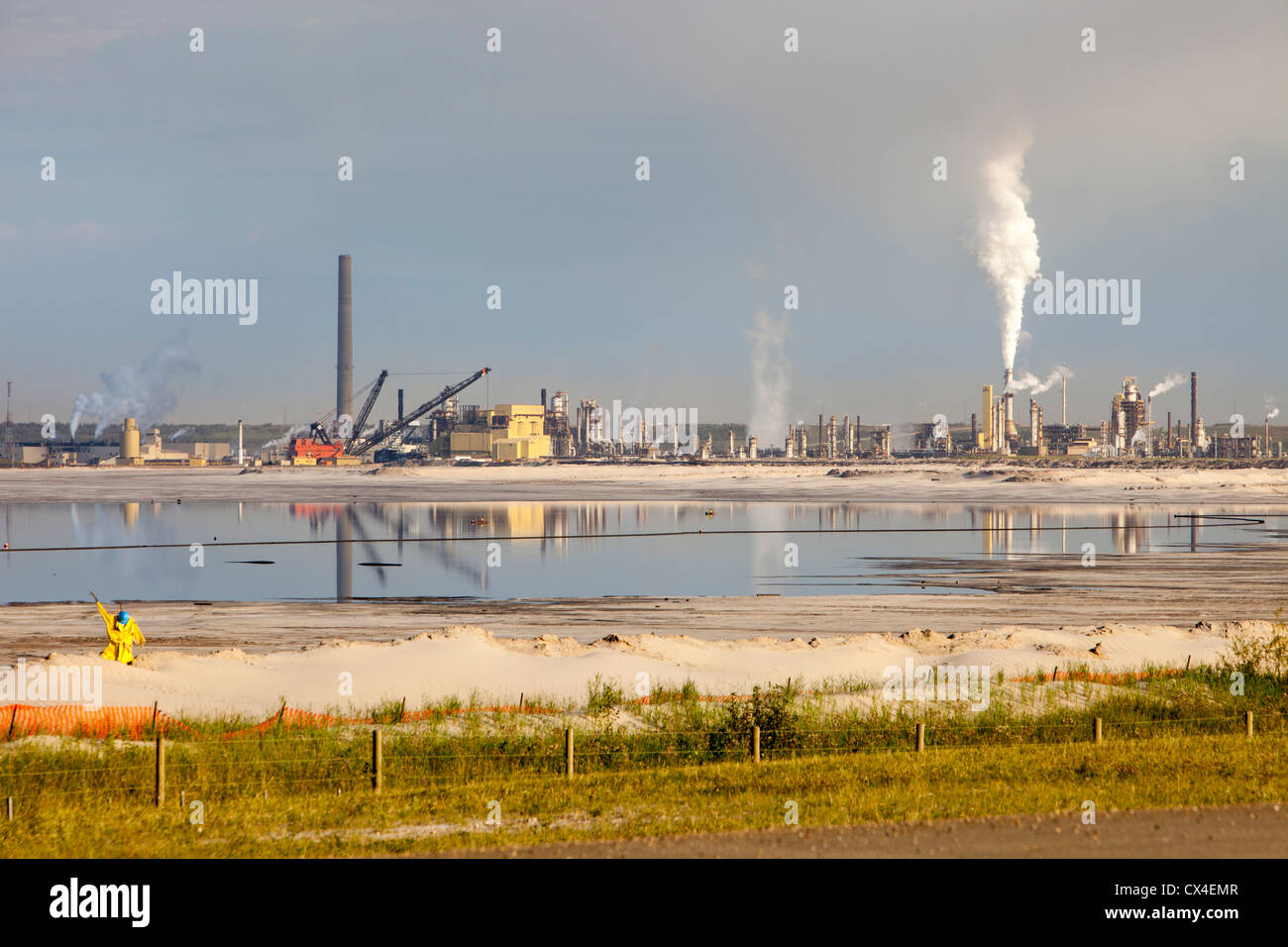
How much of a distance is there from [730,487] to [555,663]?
128290 mm

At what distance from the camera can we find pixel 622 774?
1994cm

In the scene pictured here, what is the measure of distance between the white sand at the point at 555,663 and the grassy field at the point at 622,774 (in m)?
3.09

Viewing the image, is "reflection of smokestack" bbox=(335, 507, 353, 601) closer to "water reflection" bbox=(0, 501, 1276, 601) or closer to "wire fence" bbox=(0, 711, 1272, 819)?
"water reflection" bbox=(0, 501, 1276, 601)

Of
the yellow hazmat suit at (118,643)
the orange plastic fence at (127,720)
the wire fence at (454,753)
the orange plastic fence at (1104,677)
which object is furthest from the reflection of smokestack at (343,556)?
the orange plastic fence at (1104,677)

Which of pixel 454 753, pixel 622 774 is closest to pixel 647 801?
pixel 622 774

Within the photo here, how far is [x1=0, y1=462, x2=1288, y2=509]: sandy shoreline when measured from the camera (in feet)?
434

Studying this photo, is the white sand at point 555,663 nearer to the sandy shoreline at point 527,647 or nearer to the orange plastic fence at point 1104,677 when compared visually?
the sandy shoreline at point 527,647

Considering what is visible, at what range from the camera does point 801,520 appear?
3799 inches

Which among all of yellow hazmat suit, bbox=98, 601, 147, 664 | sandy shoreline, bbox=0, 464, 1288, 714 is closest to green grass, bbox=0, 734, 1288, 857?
sandy shoreline, bbox=0, 464, 1288, 714

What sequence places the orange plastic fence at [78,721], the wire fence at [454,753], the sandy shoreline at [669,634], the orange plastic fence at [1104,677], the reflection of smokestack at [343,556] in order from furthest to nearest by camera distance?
1. the reflection of smokestack at [343,556]
2. the sandy shoreline at [669,634]
3. the orange plastic fence at [1104,677]
4. the orange plastic fence at [78,721]
5. the wire fence at [454,753]

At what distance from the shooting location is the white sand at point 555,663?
2770 centimetres

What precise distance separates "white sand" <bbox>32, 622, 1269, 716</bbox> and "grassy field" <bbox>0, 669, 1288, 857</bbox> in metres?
3.09
